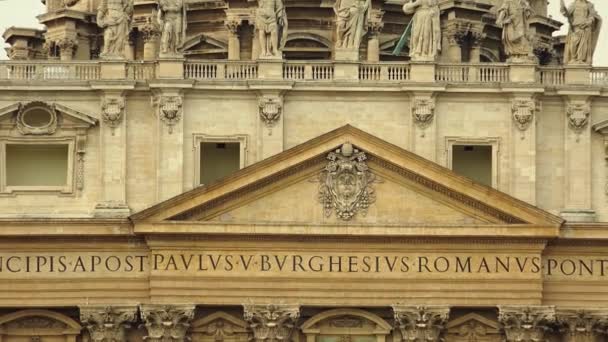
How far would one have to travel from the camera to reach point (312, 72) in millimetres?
93625

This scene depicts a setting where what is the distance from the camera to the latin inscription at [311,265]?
9225 cm

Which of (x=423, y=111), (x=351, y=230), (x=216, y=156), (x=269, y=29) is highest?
(x=269, y=29)

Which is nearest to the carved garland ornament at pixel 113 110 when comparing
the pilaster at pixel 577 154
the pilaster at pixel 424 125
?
the pilaster at pixel 424 125

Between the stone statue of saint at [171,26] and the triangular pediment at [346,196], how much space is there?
4394 millimetres

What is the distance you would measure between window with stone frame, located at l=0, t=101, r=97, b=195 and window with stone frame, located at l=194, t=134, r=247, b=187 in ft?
10.2

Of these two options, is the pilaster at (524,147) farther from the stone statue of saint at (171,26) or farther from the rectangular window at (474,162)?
the stone statue of saint at (171,26)

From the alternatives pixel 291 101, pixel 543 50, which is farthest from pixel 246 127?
pixel 543 50

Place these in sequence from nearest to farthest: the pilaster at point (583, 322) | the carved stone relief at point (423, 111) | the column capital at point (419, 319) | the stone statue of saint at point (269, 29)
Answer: the column capital at point (419, 319) → the pilaster at point (583, 322) → the carved stone relief at point (423, 111) → the stone statue of saint at point (269, 29)

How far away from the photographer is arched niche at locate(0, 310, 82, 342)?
305 feet

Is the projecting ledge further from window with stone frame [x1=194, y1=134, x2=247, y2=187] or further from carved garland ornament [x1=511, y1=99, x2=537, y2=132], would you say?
carved garland ornament [x1=511, y1=99, x2=537, y2=132]

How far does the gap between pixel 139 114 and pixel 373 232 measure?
755 cm

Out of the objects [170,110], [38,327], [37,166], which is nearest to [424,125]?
[170,110]

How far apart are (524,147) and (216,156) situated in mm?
8769

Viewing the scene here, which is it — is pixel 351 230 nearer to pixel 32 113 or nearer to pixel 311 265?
pixel 311 265
